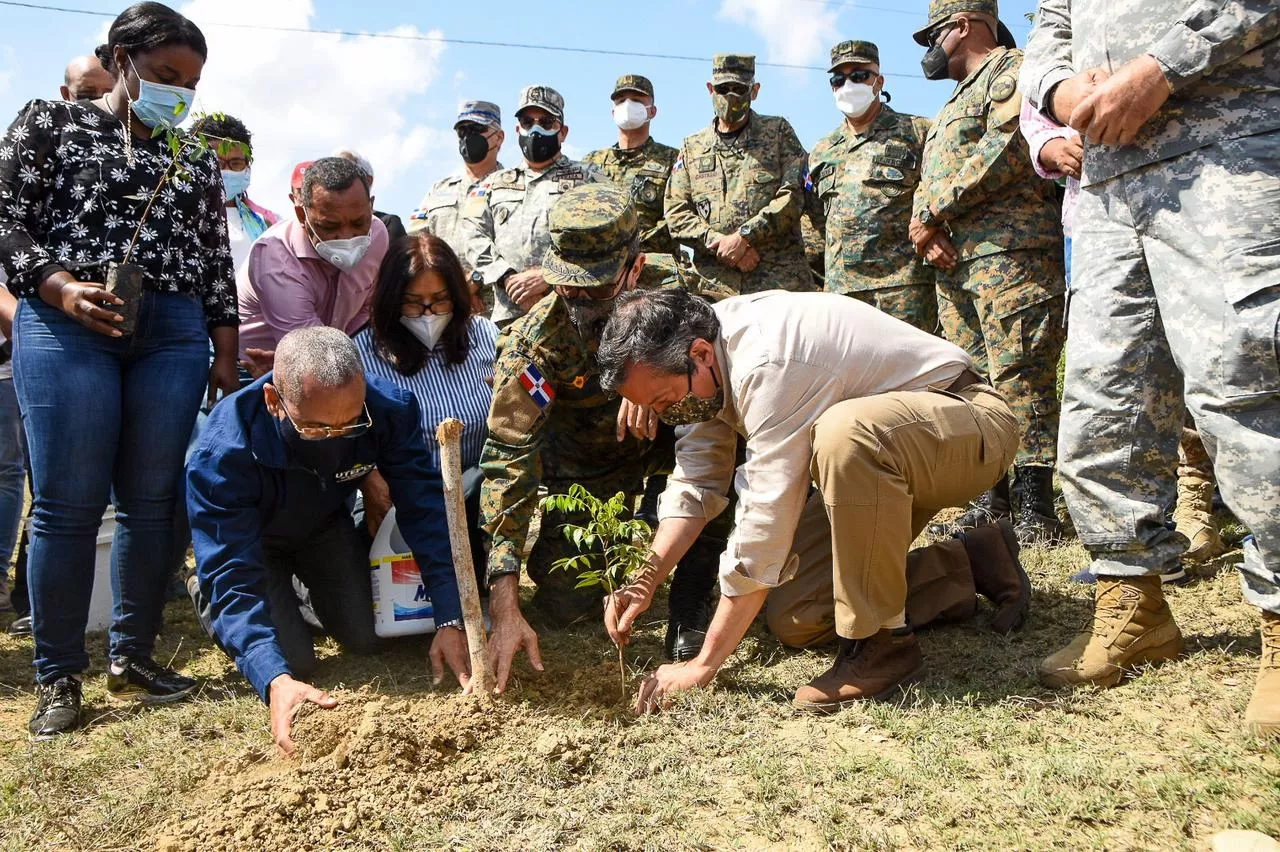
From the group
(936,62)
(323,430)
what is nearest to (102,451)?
(323,430)

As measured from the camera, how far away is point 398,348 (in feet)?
14.9

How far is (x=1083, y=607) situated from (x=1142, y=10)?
2198 mm

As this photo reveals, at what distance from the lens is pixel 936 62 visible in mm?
5703

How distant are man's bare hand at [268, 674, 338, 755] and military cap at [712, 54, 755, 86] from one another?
5.30 meters

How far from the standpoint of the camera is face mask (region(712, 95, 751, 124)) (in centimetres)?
703

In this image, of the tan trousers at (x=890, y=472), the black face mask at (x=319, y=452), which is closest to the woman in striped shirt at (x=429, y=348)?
the black face mask at (x=319, y=452)

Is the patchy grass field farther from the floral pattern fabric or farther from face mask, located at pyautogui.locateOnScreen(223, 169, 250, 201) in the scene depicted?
face mask, located at pyautogui.locateOnScreen(223, 169, 250, 201)

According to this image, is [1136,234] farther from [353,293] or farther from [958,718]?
[353,293]

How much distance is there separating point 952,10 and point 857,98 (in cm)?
98

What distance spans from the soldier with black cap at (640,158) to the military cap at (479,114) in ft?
2.64

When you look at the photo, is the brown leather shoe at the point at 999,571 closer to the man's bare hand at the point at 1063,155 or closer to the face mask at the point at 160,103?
the man's bare hand at the point at 1063,155

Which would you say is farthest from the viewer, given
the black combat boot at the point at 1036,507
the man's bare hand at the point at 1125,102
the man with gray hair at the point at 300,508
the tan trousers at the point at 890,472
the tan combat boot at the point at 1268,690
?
the black combat boot at the point at 1036,507

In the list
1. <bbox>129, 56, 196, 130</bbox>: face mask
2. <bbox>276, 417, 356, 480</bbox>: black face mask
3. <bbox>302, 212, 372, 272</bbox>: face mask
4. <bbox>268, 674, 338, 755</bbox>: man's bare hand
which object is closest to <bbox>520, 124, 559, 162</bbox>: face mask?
<bbox>302, 212, 372, 272</bbox>: face mask

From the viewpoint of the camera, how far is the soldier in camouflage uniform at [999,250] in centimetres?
491
